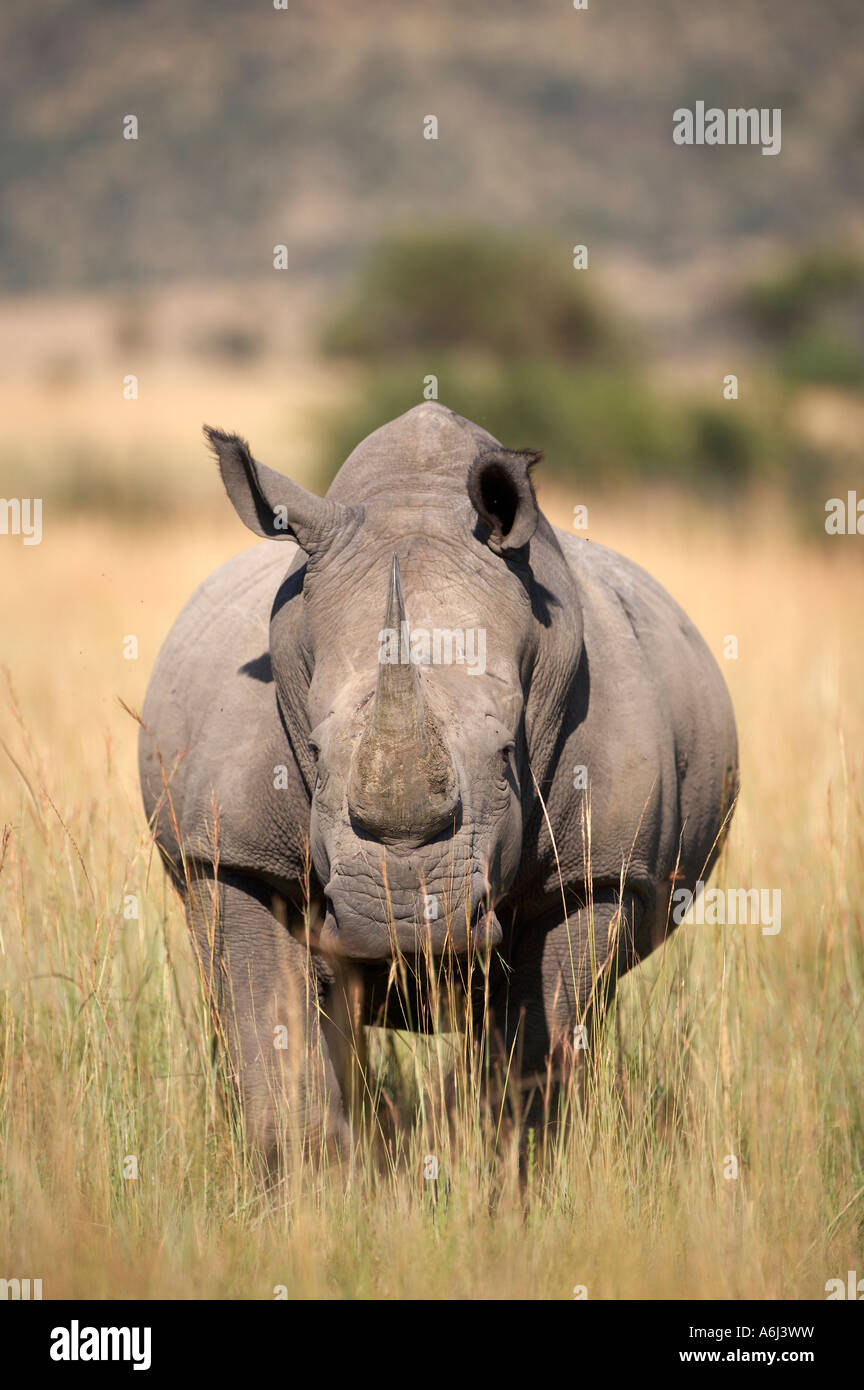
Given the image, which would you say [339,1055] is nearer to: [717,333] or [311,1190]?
[311,1190]

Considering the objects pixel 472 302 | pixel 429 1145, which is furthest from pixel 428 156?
pixel 429 1145

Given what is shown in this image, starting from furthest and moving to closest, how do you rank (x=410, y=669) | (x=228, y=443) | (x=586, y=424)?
(x=586, y=424) → (x=228, y=443) → (x=410, y=669)

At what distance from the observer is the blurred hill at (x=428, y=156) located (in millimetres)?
147000

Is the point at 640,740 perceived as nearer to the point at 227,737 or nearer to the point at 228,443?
the point at 227,737

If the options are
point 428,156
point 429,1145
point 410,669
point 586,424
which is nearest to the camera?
point 410,669

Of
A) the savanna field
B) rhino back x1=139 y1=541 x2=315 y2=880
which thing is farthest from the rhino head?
the savanna field

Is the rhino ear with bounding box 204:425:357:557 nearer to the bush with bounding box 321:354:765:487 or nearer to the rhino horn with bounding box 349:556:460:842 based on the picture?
the rhino horn with bounding box 349:556:460:842

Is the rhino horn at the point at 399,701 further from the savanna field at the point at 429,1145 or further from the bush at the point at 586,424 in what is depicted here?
the bush at the point at 586,424

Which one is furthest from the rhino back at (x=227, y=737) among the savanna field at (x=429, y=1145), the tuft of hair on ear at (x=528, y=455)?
the tuft of hair on ear at (x=528, y=455)

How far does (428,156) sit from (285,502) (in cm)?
17334

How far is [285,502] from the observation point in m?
3.88

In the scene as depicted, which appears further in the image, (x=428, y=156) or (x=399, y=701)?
(x=428, y=156)

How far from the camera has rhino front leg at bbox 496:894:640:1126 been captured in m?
4.27

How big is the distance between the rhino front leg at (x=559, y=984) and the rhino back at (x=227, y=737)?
703mm
